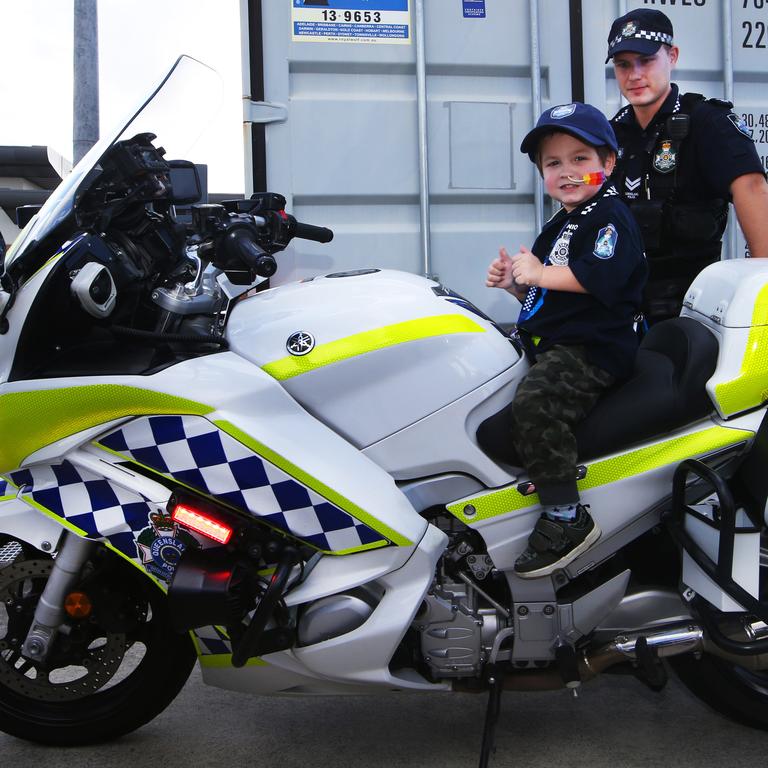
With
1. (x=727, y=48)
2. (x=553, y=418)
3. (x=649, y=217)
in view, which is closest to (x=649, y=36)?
(x=649, y=217)

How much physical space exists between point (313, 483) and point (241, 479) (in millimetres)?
161

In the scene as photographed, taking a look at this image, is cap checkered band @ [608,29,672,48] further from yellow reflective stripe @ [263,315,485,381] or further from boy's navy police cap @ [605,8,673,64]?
yellow reflective stripe @ [263,315,485,381]

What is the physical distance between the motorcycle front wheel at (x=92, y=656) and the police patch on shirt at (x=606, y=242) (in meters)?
1.37

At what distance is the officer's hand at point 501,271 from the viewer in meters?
2.20

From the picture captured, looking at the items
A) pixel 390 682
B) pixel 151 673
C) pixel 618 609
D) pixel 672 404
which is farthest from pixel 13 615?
pixel 672 404

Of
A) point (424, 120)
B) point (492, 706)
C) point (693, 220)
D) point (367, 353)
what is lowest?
point (492, 706)

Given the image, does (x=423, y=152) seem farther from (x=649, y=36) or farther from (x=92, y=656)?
(x=92, y=656)

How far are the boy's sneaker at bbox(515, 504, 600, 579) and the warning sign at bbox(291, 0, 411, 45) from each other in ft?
7.64

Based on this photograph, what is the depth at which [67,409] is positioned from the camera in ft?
6.57

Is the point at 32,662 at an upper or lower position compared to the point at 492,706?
upper

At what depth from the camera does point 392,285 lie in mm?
2105

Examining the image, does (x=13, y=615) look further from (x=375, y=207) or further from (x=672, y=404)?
(x=375, y=207)

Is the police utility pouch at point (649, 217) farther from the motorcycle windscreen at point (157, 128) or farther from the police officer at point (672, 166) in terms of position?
the motorcycle windscreen at point (157, 128)

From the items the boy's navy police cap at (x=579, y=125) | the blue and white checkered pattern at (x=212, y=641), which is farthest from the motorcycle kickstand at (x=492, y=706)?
the boy's navy police cap at (x=579, y=125)
